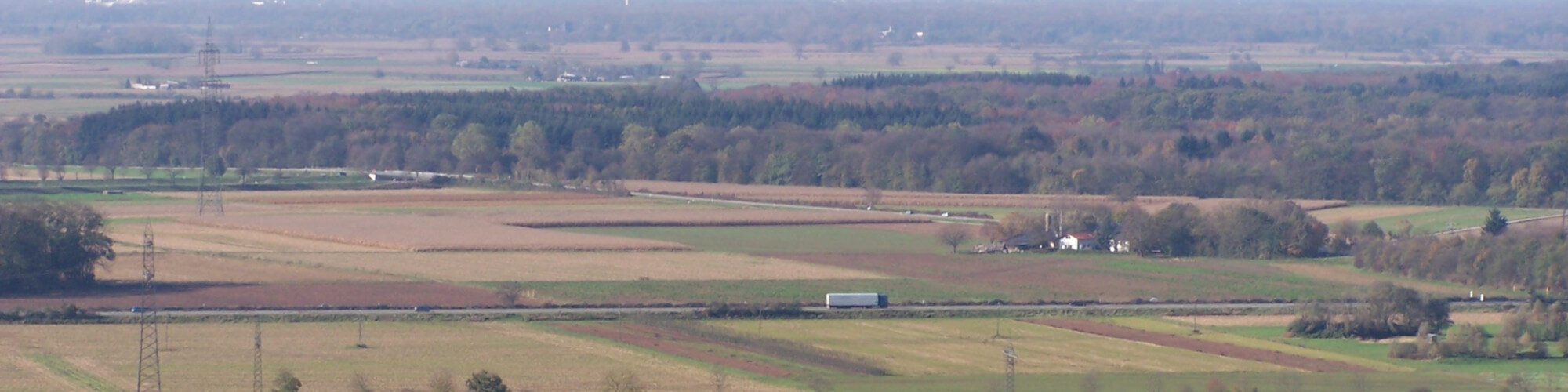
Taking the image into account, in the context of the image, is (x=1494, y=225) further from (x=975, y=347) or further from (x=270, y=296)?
(x=270, y=296)

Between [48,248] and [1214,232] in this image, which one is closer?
[48,248]

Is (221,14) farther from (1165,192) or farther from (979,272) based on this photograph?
(979,272)

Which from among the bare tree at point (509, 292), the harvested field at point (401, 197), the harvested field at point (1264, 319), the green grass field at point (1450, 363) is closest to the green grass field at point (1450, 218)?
the harvested field at point (1264, 319)

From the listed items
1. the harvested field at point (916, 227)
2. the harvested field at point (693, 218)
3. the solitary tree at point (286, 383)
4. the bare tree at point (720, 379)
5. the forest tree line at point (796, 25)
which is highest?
the forest tree line at point (796, 25)

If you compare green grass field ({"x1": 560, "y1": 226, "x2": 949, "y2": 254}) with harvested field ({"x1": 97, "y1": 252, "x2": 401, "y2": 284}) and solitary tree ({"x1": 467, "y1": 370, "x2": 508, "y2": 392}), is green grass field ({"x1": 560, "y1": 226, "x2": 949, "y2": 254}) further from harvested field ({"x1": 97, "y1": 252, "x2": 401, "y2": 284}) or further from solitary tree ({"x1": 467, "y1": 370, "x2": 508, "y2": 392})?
solitary tree ({"x1": 467, "y1": 370, "x2": 508, "y2": 392})

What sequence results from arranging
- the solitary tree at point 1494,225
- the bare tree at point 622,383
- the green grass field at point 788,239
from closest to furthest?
the bare tree at point 622,383 → the green grass field at point 788,239 → the solitary tree at point 1494,225

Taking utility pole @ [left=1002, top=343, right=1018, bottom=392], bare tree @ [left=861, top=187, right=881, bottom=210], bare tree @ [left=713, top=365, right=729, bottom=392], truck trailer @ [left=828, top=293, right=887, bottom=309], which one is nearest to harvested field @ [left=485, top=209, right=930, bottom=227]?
bare tree @ [left=861, top=187, right=881, bottom=210]

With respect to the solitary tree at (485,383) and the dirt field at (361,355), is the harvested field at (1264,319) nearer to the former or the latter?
the dirt field at (361,355)

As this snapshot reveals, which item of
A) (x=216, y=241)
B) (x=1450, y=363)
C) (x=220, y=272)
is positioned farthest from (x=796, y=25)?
(x=1450, y=363)
